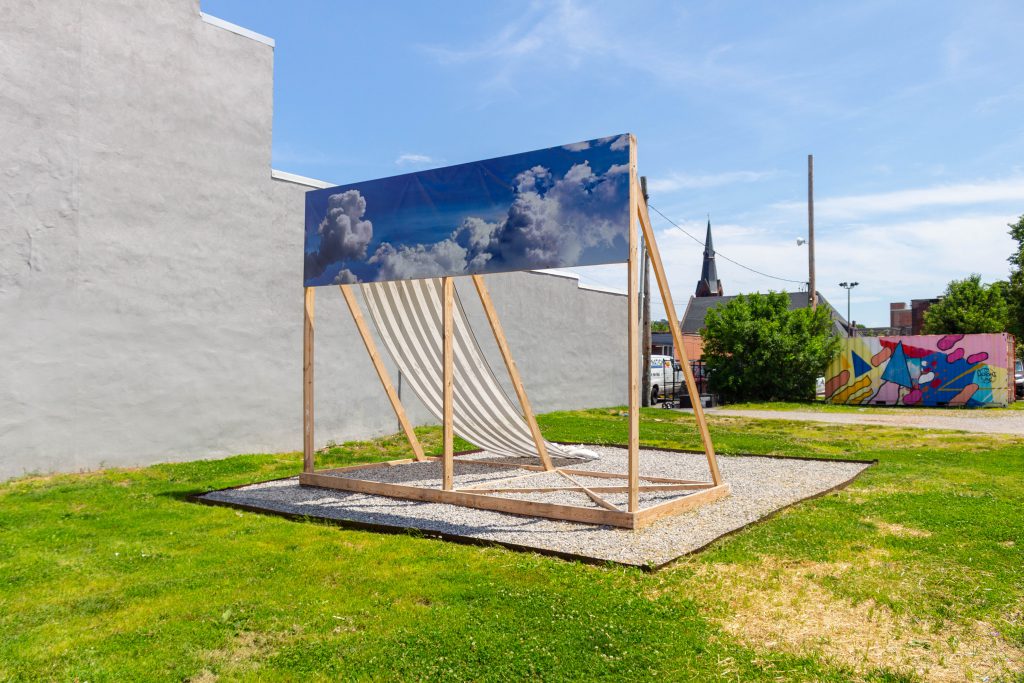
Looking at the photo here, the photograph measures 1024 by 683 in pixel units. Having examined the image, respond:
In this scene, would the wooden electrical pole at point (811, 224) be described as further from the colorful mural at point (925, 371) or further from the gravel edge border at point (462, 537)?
the gravel edge border at point (462, 537)

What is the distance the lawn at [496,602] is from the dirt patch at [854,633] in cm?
1

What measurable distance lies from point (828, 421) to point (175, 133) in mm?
14811

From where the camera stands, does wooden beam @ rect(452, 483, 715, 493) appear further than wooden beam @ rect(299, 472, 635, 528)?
Yes

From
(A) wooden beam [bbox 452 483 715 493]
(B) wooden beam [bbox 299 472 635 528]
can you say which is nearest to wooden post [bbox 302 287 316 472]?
(B) wooden beam [bbox 299 472 635 528]

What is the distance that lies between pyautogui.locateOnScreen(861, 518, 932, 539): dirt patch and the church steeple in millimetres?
80190

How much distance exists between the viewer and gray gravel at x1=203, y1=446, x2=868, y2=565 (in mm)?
5898

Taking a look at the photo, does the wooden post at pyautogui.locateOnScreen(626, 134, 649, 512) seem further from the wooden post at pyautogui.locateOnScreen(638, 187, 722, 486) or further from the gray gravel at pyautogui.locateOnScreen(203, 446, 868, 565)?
the gray gravel at pyautogui.locateOnScreen(203, 446, 868, 565)

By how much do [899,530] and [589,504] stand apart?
2.78 m

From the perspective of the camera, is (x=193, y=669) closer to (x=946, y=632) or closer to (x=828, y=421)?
(x=946, y=632)

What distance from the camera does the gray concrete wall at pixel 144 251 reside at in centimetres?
888

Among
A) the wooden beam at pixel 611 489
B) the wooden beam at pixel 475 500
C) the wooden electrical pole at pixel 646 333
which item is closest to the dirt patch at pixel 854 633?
the wooden beam at pixel 475 500

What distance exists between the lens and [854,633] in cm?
400

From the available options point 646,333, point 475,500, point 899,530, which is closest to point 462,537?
point 475,500

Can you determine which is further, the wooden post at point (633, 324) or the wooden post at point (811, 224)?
the wooden post at point (811, 224)
